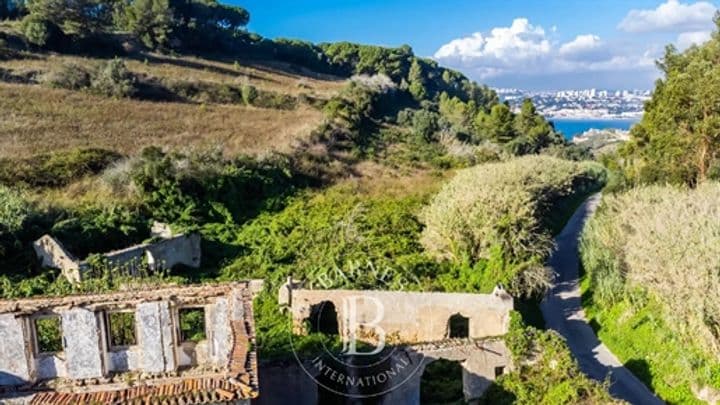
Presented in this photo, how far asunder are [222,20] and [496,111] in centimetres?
4879

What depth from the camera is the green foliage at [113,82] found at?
148 feet

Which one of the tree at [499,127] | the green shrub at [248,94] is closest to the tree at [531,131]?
the tree at [499,127]

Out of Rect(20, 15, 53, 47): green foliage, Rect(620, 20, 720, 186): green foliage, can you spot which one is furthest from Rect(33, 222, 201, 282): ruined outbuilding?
Rect(20, 15, 53, 47): green foliage

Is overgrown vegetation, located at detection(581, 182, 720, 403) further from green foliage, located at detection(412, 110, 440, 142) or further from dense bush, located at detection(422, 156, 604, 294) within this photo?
green foliage, located at detection(412, 110, 440, 142)

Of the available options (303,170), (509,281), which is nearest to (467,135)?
(303,170)

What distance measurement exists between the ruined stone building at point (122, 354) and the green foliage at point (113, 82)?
3825 cm

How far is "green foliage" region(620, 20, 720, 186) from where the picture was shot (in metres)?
26.4

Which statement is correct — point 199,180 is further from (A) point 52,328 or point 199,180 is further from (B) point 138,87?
(B) point 138,87

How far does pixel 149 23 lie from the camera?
6162 cm

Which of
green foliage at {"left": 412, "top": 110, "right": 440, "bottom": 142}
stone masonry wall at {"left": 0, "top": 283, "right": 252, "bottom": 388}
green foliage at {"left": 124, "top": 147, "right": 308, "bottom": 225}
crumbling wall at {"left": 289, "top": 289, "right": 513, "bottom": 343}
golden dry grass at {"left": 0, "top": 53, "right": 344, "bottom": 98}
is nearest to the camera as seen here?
stone masonry wall at {"left": 0, "top": 283, "right": 252, "bottom": 388}

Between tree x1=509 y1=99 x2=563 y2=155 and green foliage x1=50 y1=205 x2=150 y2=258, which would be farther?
tree x1=509 y1=99 x2=563 y2=155

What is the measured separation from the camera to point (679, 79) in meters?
27.7

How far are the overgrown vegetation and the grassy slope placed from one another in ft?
80.3

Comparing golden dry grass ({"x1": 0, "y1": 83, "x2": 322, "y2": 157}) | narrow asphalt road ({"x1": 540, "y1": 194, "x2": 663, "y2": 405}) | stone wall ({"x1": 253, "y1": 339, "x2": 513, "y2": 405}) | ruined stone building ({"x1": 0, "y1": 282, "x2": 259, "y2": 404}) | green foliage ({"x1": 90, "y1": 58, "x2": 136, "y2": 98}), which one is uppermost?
green foliage ({"x1": 90, "y1": 58, "x2": 136, "y2": 98})
